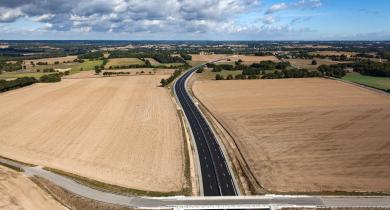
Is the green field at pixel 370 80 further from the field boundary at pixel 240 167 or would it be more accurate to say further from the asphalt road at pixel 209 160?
the field boundary at pixel 240 167

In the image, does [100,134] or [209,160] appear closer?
[209,160]

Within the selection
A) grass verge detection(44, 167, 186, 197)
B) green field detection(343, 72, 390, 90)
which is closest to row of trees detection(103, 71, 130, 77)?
green field detection(343, 72, 390, 90)

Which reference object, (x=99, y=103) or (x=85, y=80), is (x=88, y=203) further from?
(x=85, y=80)

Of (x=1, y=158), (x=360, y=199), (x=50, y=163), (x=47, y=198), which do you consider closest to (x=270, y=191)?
(x=360, y=199)

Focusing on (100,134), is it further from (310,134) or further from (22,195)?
(310,134)

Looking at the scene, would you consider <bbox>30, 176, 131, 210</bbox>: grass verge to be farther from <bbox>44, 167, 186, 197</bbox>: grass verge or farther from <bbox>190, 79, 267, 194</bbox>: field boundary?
<bbox>190, 79, 267, 194</bbox>: field boundary

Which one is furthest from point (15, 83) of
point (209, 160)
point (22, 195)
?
point (209, 160)

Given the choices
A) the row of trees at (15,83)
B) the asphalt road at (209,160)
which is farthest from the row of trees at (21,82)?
the asphalt road at (209,160)
